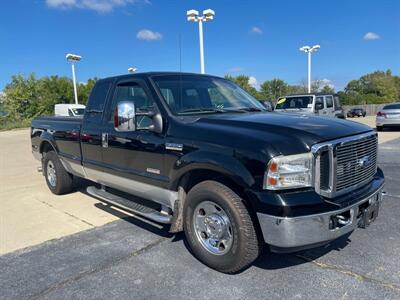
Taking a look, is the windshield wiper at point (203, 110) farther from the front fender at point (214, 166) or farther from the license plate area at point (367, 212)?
the license plate area at point (367, 212)

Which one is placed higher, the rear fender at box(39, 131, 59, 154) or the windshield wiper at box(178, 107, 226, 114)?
the windshield wiper at box(178, 107, 226, 114)

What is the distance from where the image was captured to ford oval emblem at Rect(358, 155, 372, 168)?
11.3 feet

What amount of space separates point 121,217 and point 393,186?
465 cm

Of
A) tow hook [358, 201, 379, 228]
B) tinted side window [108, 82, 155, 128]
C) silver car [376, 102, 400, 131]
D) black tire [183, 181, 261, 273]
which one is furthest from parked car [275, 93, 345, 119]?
black tire [183, 181, 261, 273]

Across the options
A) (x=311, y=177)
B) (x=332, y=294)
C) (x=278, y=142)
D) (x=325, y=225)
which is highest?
(x=278, y=142)

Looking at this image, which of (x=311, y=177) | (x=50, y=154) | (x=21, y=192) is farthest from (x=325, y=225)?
(x=21, y=192)

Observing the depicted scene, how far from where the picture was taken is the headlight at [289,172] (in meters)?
2.98

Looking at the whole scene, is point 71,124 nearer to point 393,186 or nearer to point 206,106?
point 206,106

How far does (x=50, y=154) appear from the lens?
6609 millimetres

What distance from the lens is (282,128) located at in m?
3.29

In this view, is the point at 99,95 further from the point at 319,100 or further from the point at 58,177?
the point at 319,100

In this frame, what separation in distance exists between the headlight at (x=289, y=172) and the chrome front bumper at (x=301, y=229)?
0.84ft

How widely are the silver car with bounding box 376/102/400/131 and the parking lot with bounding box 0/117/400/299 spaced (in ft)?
45.3

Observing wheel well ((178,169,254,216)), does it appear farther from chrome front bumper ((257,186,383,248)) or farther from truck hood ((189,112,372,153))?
truck hood ((189,112,372,153))
